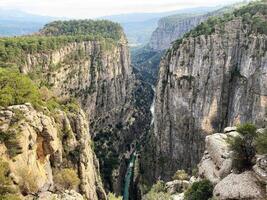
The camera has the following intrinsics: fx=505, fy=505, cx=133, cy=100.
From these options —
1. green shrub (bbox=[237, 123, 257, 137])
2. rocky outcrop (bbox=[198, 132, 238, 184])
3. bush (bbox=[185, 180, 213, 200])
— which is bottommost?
bush (bbox=[185, 180, 213, 200])

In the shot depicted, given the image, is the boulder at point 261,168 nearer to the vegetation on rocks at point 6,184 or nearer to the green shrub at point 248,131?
the green shrub at point 248,131

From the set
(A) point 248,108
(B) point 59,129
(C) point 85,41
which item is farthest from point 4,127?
(C) point 85,41

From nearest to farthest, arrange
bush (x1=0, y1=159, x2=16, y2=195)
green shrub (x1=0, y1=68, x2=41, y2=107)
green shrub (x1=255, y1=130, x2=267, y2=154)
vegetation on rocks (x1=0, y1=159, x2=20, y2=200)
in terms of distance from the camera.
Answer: green shrub (x1=255, y1=130, x2=267, y2=154)
vegetation on rocks (x1=0, y1=159, x2=20, y2=200)
bush (x1=0, y1=159, x2=16, y2=195)
green shrub (x1=0, y1=68, x2=41, y2=107)

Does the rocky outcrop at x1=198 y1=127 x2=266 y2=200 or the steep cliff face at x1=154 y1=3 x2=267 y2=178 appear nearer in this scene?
the rocky outcrop at x1=198 y1=127 x2=266 y2=200

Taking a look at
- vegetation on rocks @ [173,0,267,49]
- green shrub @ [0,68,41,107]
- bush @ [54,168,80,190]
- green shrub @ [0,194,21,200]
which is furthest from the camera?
vegetation on rocks @ [173,0,267,49]

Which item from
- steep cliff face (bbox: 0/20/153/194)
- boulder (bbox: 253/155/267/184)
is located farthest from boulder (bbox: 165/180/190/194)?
steep cliff face (bbox: 0/20/153/194)

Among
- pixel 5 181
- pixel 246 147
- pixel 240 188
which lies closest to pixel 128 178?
pixel 5 181

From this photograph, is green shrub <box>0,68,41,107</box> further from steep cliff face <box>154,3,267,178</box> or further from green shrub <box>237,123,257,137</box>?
steep cliff face <box>154,3,267,178</box>

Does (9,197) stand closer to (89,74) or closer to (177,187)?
(177,187)
